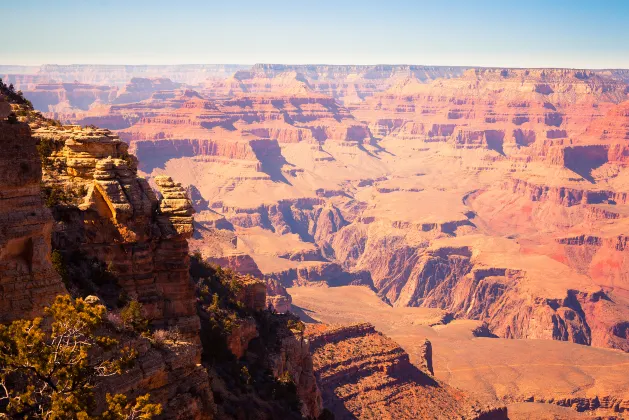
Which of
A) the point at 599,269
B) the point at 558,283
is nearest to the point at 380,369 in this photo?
the point at 558,283

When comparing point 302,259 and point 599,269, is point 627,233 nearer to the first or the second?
point 599,269

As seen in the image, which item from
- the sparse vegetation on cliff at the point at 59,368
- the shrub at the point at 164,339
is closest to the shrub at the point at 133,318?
the shrub at the point at 164,339

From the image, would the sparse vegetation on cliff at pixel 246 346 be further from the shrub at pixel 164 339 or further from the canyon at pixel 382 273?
the shrub at pixel 164 339

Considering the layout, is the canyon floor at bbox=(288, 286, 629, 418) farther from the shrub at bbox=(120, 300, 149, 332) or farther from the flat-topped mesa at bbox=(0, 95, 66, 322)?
the flat-topped mesa at bbox=(0, 95, 66, 322)

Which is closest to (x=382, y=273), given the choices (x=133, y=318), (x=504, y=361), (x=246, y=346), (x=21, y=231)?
(x=504, y=361)

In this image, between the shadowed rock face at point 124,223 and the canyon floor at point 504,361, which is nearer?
the shadowed rock face at point 124,223

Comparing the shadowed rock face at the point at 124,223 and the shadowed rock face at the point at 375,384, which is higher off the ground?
the shadowed rock face at the point at 124,223
